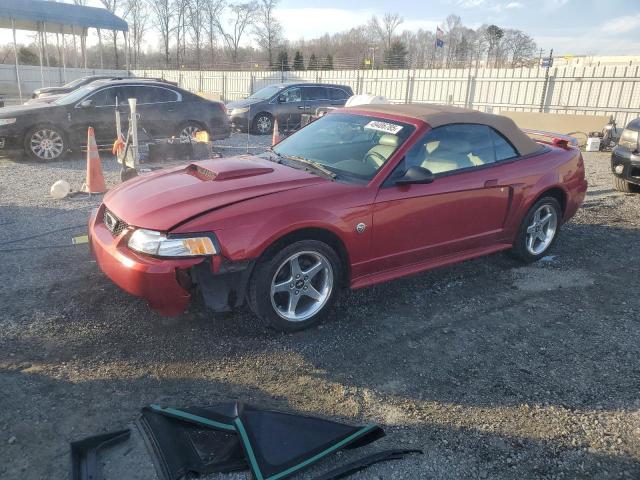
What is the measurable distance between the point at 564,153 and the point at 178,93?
27.6 feet

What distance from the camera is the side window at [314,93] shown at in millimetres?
15562

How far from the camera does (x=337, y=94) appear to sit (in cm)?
1606

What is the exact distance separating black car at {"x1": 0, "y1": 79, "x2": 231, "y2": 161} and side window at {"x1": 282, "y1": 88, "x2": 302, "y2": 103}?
172 inches

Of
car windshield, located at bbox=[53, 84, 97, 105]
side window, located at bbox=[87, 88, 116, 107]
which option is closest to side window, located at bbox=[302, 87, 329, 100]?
side window, located at bbox=[87, 88, 116, 107]

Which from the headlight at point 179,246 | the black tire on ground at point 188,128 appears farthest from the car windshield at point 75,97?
the headlight at point 179,246

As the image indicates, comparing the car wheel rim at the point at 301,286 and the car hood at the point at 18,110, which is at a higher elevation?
Answer: the car hood at the point at 18,110

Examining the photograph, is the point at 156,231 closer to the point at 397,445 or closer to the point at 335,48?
the point at 397,445

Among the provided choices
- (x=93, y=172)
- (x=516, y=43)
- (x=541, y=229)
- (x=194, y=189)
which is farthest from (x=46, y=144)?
(x=516, y=43)

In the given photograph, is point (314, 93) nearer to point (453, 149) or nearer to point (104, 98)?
point (104, 98)

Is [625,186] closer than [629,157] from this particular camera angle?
No

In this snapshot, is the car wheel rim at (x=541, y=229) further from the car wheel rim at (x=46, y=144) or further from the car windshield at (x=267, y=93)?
the car windshield at (x=267, y=93)

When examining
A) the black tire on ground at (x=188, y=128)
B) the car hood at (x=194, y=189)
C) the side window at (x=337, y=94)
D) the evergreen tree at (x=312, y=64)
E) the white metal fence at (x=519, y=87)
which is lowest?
the black tire on ground at (x=188, y=128)

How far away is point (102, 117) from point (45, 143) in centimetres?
121

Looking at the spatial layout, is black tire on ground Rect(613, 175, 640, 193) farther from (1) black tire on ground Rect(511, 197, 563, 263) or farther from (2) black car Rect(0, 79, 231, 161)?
(2) black car Rect(0, 79, 231, 161)
